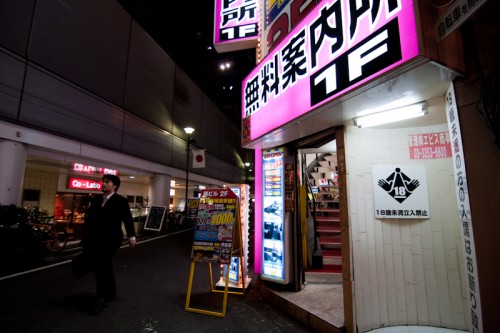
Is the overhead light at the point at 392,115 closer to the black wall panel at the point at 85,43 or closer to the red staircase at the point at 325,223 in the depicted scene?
the red staircase at the point at 325,223

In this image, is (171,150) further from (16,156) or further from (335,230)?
(335,230)

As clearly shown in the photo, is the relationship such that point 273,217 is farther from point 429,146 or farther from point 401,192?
point 429,146

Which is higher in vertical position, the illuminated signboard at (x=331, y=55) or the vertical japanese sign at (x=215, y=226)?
the illuminated signboard at (x=331, y=55)

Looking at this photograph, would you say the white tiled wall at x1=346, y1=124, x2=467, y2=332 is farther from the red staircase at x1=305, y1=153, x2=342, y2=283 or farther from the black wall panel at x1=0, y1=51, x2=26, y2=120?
the black wall panel at x1=0, y1=51, x2=26, y2=120

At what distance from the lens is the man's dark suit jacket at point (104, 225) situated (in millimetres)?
4109

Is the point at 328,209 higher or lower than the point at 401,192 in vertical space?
lower

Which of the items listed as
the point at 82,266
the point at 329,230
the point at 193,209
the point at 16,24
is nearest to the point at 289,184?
the point at 193,209

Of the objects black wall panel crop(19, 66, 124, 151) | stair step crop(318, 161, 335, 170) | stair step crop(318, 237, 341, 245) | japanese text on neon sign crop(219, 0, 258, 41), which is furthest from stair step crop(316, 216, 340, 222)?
black wall panel crop(19, 66, 124, 151)

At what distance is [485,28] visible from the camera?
7.61 ft

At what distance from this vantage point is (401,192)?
3.53 metres

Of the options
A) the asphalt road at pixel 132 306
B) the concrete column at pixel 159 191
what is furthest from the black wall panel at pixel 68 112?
the asphalt road at pixel 132 306

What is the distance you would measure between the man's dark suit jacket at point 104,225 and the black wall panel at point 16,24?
274 inches

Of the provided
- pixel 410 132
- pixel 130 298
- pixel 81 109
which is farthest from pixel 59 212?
pixel 410 132

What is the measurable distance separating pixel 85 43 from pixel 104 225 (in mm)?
9464
